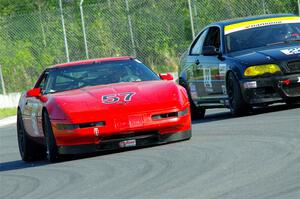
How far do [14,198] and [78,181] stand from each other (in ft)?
2.24

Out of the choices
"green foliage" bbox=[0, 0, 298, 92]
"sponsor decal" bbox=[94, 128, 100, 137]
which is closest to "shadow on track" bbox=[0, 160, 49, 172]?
"sponsor decal" bbox=[94, 128, 100, 137]

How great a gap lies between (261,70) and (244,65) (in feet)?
0.86

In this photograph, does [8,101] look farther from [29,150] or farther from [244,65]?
[29,150]

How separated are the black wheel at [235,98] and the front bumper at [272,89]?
0.16 meters

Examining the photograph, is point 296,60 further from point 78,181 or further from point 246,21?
point 78,181

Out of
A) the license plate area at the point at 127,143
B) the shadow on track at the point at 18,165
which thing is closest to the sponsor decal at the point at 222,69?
the shadow on track at the point at 18,165

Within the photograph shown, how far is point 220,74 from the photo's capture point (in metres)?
15.4

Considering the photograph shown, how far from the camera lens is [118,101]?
11547 mm

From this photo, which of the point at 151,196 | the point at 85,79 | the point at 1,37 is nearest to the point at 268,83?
the point at 85,79

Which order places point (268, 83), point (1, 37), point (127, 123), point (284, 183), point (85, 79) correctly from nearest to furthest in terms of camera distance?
1. point (284, 183)
2. point (127, 123)
3. point (85, 79)
4. point (268, 83)
5. point (1, 37)

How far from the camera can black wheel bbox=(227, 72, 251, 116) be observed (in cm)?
1471

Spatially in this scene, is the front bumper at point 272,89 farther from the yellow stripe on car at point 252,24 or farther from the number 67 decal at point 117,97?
the number 67 decal at point 117,97

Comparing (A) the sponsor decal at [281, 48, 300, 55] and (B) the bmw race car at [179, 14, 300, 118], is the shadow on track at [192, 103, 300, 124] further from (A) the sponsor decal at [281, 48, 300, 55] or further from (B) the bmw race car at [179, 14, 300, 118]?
(A) the sponsor decal at [281, 48, 300, 55]

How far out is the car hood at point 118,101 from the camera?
11.5 metres
